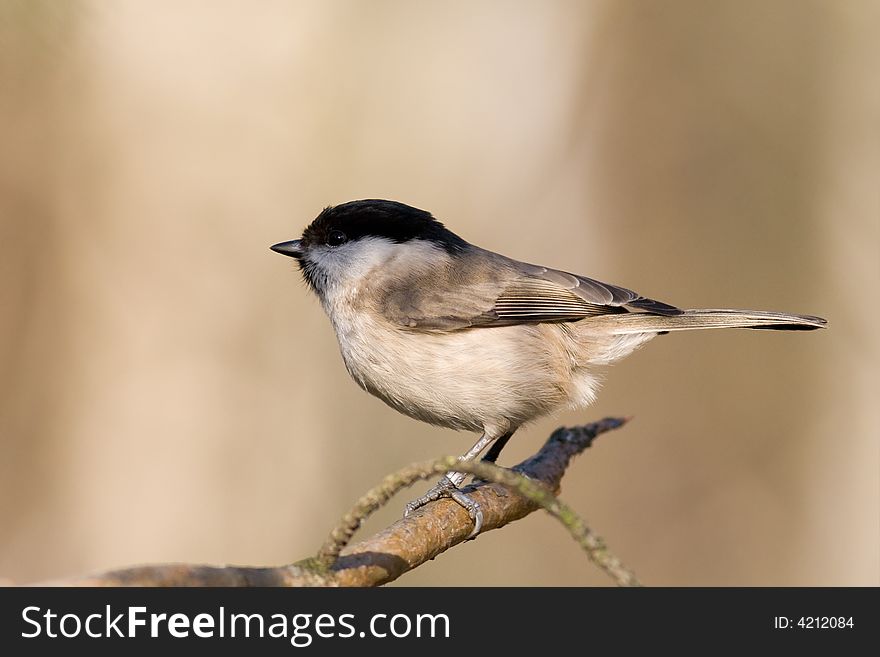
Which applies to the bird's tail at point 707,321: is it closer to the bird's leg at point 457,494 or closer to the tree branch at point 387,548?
the bird's leg at point 457,494

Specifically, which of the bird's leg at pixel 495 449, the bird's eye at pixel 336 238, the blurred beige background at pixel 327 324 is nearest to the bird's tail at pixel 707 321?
the bird's leg at pixel 495 449

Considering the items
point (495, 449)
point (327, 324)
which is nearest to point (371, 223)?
point (495, 449)

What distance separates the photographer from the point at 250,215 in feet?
21.2

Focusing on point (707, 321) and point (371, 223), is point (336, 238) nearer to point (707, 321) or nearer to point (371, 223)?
point (371, 223)

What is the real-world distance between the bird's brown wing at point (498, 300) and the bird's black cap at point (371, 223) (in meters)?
0.24

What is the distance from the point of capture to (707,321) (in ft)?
12.6

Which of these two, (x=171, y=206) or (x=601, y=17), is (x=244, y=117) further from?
(x=601, y=17)

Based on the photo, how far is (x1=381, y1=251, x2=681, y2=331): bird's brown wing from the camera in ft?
12.4

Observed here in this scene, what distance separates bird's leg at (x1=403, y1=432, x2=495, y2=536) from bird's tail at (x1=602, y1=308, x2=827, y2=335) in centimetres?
80

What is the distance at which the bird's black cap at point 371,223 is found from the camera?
13.1ft

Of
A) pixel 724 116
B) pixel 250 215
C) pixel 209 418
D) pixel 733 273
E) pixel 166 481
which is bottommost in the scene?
pixel 166 481

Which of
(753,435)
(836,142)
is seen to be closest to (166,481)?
(753,435)

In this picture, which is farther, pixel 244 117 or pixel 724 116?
pixel 244 117

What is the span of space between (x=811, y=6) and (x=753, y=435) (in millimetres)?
2927
